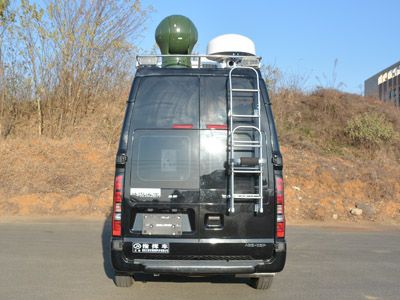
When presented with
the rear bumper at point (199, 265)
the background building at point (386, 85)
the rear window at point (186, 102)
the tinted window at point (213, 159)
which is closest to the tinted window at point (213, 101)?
the rear window at point (186, 102)

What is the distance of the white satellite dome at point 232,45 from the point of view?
248 inches

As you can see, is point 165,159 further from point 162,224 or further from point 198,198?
point 162,224

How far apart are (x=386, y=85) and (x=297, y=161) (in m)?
10.2

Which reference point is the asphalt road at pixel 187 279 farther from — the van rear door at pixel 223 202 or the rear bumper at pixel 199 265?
the van rear door at pixel 223 202

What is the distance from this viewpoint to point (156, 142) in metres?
5.18

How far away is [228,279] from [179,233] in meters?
1.57

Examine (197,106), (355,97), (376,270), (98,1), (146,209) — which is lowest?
(376,270)

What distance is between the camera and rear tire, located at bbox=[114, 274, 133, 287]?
5745 millimetres

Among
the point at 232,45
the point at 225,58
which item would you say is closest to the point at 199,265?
the point at 225,58

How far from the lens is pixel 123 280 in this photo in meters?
5.78

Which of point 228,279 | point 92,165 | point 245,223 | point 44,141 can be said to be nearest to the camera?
point 245,223

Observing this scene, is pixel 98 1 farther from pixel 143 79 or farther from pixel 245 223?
pixel 245 223

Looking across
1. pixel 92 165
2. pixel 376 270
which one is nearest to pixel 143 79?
pixel 376 270

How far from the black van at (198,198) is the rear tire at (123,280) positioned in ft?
1.96
